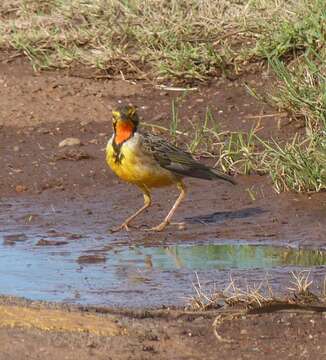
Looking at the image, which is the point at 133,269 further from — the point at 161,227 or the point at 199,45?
the point at 199,45

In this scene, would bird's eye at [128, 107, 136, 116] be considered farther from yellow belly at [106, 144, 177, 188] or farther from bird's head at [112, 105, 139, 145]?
yellow belly at [106, 144, 177, 188]

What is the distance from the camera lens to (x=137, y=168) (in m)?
8.91

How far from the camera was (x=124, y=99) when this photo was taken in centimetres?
1179

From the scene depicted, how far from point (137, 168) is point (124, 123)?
0.35 metres

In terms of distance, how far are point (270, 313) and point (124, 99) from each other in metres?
5.50

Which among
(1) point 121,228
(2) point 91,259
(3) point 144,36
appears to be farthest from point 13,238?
(3) point 144,36

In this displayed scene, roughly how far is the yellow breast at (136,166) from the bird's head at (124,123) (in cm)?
5

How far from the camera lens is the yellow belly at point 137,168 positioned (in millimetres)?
8891

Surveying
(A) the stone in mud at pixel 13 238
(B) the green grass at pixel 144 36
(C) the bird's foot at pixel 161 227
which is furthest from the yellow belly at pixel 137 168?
(B) the green grass at pixel 144 36

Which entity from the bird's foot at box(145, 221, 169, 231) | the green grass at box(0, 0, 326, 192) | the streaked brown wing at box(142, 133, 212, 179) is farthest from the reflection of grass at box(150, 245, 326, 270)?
the green grass at box(0, 0, 326, 192)

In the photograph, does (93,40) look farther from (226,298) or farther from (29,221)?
(226,298)

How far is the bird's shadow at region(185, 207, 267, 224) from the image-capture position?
9.12m

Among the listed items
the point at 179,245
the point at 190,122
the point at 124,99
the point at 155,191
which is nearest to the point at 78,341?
the point at 179,245

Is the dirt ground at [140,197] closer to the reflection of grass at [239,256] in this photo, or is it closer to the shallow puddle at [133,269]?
the reflection of grass at [239,256]
